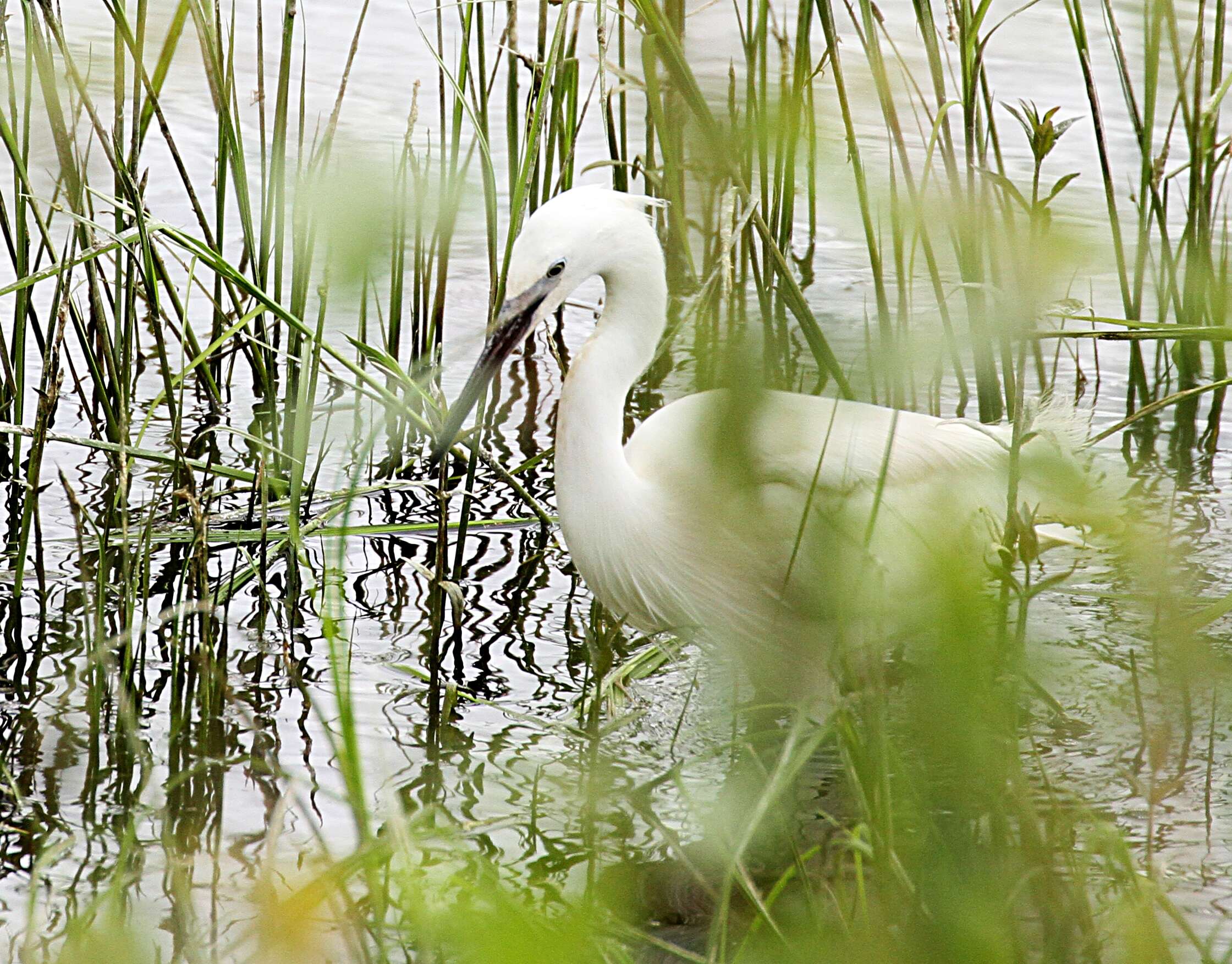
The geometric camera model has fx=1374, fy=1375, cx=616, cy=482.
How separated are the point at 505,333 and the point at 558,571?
3.02 ft

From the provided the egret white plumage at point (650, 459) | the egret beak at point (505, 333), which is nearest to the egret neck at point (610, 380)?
the egret white plumage at point (650, 459)

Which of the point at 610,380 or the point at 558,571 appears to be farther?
the point at 558,571

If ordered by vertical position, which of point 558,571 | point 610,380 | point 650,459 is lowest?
point 558,571

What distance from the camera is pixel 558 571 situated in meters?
3.05

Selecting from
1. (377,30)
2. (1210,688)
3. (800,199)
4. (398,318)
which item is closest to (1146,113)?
(398,318)

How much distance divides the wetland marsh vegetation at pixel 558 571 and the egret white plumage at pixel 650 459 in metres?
0.14

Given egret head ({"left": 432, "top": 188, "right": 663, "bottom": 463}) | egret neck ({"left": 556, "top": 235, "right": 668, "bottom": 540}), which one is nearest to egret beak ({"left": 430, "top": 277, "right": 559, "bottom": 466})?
egret head ({"left": 432, "top": 188, "right": 663, "bottom": 463})

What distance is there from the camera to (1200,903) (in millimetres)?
2051

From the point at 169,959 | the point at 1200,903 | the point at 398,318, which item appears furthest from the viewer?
the point at 398,318

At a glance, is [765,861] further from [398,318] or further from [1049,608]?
[398,318]

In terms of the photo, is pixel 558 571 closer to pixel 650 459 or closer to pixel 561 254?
pixel 650 459

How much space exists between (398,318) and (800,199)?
7.27 feet

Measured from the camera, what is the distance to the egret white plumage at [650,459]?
221 cm

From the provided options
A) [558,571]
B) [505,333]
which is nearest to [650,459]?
[505,333]
